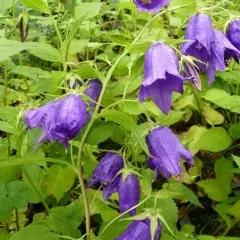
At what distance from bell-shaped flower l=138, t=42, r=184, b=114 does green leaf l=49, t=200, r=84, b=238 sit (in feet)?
1.68

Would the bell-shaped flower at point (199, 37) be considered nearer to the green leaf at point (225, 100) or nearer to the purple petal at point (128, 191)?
the purple petal at point (128, 191)

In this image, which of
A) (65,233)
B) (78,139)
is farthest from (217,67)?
(65,233)

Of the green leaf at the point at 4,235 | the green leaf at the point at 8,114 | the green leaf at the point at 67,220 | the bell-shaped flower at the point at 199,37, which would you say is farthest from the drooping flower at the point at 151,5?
the green leaf at the point at 4,235

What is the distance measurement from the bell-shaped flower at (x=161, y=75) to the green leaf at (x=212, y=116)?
100 centimetres

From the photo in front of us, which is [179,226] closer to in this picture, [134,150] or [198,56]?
[134,150]

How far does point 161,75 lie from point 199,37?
20 cm

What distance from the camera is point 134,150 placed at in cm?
140

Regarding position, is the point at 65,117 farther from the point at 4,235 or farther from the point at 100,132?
the point at 4,235

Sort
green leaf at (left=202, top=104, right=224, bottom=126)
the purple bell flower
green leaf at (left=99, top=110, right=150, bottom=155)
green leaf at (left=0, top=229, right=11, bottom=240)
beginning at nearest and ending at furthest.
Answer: green leaf at (left=99, top=110, right=150, bottom=155), the purple bell flower, green leaf at (left=0, top=229, right=11, bottom=240), green leaf at (left=202, top=104, right=224, bottom=126)

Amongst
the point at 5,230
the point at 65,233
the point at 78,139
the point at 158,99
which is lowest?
the point at 5,230

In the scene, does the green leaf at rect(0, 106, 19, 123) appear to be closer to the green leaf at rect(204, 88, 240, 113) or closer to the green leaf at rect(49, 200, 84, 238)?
the green leaf at rect(49, 200, 84, 238)

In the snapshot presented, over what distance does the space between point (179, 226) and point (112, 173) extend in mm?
871

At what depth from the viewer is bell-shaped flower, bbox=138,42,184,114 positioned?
1.14 meters

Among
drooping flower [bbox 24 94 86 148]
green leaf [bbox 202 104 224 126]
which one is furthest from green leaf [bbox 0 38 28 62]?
green leaf [bbox 202 104 224 126]
